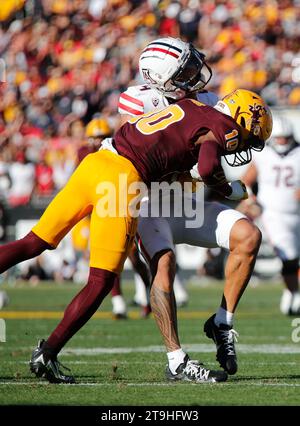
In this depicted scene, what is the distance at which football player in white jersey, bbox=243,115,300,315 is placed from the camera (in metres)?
9.95

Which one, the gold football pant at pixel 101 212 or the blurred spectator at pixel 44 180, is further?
the blurred spectator at pixel 44 180

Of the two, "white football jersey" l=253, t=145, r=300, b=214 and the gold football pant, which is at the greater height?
"white football jersey" l=253, t=145, r=300, b=214

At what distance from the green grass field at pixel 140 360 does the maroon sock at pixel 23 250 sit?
0.61m

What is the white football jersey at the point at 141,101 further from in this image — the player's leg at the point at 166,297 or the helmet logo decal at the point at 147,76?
the player's leg at the point at 166,297

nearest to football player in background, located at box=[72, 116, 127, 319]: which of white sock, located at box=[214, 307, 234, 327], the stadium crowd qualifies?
white sock, located at box=[214, 307, 234, 327]

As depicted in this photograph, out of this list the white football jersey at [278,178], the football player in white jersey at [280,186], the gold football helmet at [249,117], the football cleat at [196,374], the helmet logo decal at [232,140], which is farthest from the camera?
the white football jersey at [278,178]

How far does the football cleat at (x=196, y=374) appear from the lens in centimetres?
483

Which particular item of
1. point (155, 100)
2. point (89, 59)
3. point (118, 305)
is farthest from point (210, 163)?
point (89, 59)

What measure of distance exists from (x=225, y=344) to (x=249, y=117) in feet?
3.83

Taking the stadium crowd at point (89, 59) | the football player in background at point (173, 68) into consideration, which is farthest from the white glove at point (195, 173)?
the stadium crowd at point (89, 59)

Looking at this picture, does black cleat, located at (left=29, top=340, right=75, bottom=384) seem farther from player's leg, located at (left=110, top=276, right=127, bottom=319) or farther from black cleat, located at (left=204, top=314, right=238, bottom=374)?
player's leg, located at (left=110, top=276, right=127, bottom=319)

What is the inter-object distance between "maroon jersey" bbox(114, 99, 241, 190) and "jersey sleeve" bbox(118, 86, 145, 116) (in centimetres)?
87

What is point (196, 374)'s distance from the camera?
484 centimetres

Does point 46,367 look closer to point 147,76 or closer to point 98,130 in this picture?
point 147,76
